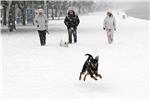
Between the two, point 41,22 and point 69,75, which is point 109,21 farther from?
point 69,75

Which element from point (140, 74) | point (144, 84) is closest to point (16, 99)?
point (144, 84)

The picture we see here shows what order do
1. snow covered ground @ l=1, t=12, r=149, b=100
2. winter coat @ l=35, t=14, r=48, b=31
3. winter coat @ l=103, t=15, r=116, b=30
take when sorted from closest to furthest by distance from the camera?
snow covered ground @ l=1, t=12, r=149, b=100 < winter coat @ l=35, t=14, r=48, b=31 < winter coat @ l=103, t=15, r=116, b=30

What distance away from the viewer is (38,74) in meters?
12.7

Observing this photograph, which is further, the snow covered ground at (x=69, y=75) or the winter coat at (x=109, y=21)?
the winter coat at (x=109, y=21)

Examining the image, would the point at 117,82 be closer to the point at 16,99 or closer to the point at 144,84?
the point at 144,84

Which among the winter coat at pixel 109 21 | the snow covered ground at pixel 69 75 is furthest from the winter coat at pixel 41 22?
the winter coat at pixel 109 21

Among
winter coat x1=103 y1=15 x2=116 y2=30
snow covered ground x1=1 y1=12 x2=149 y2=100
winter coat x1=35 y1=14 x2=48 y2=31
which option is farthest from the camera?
winter coat x1=103 y1=15 x2=116 y2=30

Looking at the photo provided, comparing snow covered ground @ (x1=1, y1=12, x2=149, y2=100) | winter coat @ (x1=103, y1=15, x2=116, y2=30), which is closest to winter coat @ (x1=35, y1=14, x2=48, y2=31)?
snow covered ground @ (x1=1, y1=12, x2=149, y2=100)

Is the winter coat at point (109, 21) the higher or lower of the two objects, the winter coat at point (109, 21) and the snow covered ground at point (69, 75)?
the higher

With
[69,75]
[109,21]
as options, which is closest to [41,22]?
[109,21]

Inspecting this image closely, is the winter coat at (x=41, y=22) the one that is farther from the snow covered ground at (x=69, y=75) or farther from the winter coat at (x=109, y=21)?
the winter coat at (x=109, y=21)

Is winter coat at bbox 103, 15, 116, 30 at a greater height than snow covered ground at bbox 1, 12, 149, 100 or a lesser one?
greater

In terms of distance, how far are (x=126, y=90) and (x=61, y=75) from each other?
108 inches

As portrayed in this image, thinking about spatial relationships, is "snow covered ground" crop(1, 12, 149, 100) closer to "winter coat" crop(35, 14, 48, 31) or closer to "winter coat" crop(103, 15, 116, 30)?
"winter coat" crop(35, 14, 48, 31)
